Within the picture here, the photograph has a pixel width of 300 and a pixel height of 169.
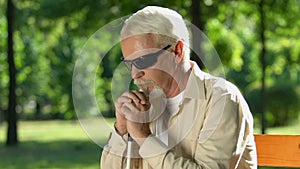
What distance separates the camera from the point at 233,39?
1215 cm

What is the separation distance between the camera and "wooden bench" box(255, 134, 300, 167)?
94.0 inches

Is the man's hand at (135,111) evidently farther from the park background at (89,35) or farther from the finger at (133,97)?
the park background at (89,35)

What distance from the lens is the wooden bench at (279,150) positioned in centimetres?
239

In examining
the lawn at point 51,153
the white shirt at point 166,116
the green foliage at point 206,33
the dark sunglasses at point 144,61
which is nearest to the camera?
the dark sunglasses at point 144,61

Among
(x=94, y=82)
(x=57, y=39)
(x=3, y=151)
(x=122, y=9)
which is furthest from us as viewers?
(x=57, y=39)

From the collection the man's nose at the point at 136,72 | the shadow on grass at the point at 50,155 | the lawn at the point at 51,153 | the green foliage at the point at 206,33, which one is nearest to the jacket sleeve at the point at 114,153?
the man's nose at the point at 136,72

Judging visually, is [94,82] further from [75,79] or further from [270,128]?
[270,128]

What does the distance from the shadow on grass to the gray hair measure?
8.37 m

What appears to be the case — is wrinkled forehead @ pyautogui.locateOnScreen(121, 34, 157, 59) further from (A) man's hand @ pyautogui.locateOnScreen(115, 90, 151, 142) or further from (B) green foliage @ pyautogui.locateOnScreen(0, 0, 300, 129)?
(B) green foliage @ pyautogui.locateOnScreen(0, 0, 300, 129)

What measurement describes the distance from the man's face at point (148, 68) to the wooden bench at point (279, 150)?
2.70 feet

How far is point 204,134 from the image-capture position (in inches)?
69.2

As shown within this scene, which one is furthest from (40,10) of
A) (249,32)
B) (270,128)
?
(270,128)

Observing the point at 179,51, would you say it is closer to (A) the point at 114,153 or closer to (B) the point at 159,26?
(B) the point at 159,26

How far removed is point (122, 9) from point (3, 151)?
3995 millimetres
